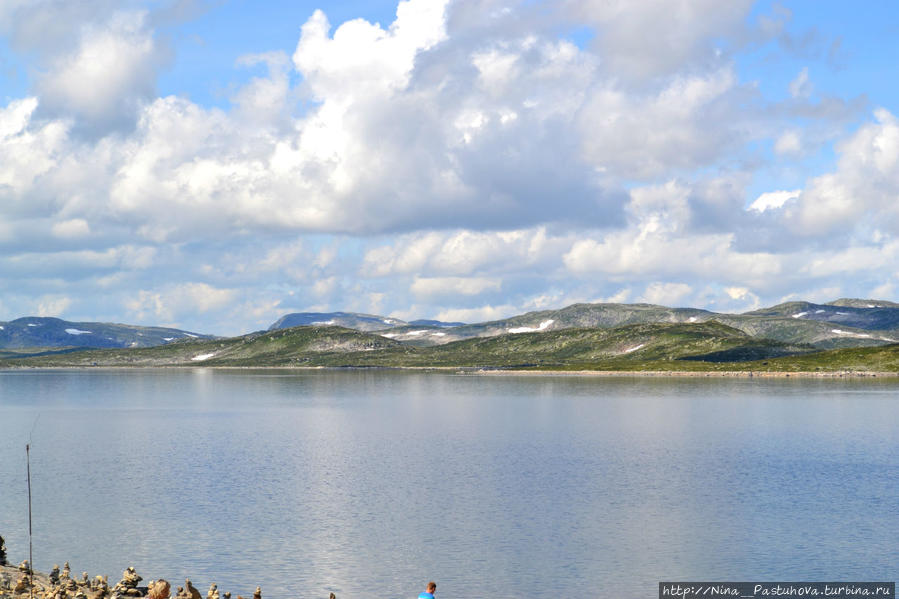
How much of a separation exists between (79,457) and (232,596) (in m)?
62.2

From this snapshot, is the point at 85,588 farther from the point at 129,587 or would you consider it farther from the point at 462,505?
the point at 462,505

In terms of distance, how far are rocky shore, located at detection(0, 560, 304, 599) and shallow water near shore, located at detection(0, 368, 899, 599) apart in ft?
12.5

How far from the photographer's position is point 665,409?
16312cm

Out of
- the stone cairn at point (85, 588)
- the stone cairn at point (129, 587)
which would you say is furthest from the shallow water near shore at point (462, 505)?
the stone cairn at point (85, 588)

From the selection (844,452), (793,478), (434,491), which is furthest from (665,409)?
(434,491)

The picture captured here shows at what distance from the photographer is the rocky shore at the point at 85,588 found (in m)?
40.0

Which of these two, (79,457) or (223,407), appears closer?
(79,457)

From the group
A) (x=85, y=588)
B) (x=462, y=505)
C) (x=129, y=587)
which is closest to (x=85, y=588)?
(x=85, y=588)

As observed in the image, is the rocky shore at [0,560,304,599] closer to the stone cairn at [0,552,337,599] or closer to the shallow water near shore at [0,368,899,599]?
the stone cairn at [0,552,337,599]

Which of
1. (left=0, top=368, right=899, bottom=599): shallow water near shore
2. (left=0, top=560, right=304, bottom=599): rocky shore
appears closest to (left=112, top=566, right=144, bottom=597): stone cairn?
(left=0, top=560, right=304, bottom=599): rocky shore

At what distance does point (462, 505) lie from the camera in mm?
66562

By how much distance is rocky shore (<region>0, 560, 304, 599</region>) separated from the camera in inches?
1575

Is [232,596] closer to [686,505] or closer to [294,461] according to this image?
[686,505]

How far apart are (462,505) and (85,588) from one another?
1185 inches
